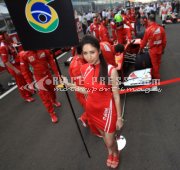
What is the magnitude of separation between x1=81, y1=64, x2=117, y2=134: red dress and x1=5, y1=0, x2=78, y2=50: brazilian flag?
1.41 feet

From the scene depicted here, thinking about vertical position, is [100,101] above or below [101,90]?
below

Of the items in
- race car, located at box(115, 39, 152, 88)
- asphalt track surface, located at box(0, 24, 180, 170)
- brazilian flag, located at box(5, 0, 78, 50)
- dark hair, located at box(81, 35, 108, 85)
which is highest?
brazilian flag, located at box(5, 0, 78, 50)

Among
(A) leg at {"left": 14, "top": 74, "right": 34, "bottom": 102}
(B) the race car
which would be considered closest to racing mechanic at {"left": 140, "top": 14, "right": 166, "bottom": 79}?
(B) the race car

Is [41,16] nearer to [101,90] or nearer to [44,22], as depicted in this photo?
[44,22]

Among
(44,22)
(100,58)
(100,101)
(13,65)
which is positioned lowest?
(13,65)

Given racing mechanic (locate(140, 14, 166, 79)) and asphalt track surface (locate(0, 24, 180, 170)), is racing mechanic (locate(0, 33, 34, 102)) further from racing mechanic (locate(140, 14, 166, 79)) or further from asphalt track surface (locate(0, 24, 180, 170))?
racing mechanic (locate(140, 14, 166, 79))

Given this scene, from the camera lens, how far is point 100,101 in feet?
7.52

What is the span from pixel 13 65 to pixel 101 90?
13.3 feet

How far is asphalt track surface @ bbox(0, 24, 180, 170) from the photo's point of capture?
2990 millimetres

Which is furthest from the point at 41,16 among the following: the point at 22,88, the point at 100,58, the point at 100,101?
the point at 22,88

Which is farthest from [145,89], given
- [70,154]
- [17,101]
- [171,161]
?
[17,101]

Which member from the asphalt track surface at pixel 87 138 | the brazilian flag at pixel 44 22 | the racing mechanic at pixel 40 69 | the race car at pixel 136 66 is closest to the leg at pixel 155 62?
the race car at pixel 136 66

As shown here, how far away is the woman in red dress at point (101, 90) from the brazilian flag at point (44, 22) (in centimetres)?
23

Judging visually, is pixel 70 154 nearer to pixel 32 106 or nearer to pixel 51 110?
pixel 51 110
